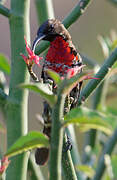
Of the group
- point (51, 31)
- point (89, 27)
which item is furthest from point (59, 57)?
point (89, 27)

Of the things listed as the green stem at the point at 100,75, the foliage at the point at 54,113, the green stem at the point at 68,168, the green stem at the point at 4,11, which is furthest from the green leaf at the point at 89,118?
the green stem at the point at 4,11

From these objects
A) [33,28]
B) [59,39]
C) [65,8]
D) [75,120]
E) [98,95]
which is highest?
[65,8]

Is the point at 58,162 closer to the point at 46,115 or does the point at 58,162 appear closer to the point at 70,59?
the point at 46,115

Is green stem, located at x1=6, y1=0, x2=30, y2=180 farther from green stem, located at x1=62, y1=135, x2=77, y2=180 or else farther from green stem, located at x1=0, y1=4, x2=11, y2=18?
green stem, located at x1=62, y1=135, x2=77, y2=180

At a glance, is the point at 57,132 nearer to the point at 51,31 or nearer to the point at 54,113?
the point at 54,113

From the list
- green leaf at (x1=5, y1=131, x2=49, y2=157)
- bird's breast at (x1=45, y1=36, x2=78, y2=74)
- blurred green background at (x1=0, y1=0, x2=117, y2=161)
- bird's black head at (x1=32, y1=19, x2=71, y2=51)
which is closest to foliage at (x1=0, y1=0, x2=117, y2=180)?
green leaf at (x1=5, y1=131, x2=49, y2=157)

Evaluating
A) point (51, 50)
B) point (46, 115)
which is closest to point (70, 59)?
point (51, 50)
